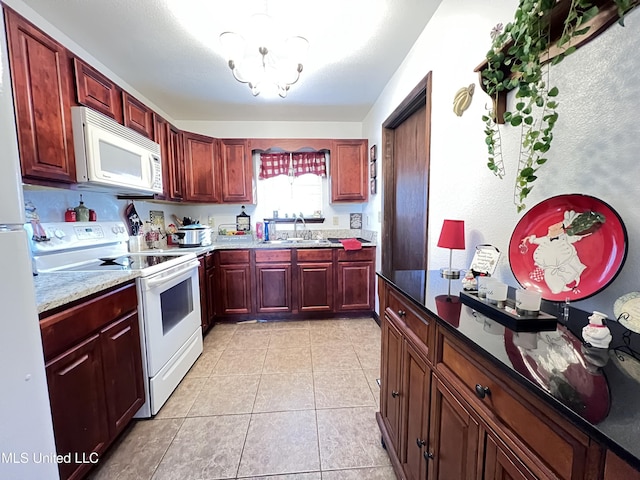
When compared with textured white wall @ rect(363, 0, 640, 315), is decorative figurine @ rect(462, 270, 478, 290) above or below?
below

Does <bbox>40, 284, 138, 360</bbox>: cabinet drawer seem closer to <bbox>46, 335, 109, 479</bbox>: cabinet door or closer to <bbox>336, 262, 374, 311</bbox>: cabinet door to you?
<bbox>46, 335, 109, 479</bbox>: cabinet door

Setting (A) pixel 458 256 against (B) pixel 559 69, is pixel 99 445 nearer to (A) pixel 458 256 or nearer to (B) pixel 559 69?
(A) pixel 458 256

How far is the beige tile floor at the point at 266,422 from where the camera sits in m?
1.30

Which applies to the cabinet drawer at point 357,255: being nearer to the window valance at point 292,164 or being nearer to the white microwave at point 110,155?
the window valance at point 292,164

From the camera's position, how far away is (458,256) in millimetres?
1454

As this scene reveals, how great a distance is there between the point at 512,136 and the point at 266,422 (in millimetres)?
1906

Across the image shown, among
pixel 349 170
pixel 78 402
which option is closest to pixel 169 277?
pixel 78 402

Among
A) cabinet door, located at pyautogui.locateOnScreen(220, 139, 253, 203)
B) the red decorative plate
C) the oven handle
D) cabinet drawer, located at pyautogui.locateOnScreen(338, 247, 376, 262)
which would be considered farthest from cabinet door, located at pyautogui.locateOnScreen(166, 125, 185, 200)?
the red decorative plate

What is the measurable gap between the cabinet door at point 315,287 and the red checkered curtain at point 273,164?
4.21 feet

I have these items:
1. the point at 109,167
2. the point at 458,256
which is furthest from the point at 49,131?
the point at 458,256

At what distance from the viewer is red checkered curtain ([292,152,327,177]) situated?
3480mm

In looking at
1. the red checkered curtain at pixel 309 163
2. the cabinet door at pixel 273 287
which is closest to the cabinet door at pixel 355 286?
the cabinet door at pixel 273 287

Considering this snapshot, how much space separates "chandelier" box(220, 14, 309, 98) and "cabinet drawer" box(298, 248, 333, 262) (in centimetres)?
165

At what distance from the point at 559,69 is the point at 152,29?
2.20 metres
